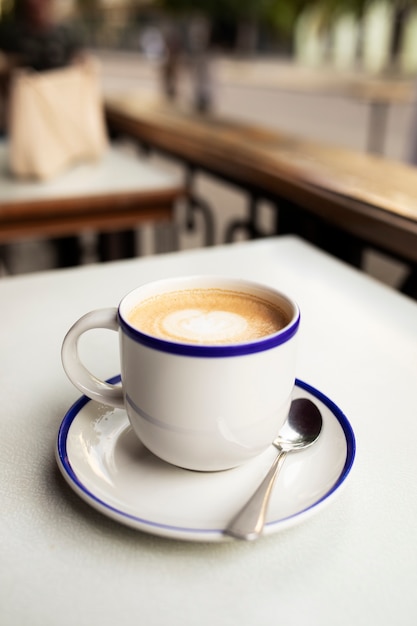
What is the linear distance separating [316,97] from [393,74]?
49.1 inches

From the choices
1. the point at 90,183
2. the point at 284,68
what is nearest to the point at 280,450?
the point at 90,183

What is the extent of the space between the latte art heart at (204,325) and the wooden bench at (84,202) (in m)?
0.81

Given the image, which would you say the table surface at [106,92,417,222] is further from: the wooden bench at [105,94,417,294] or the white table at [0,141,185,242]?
the white table at [0,141,185,242]

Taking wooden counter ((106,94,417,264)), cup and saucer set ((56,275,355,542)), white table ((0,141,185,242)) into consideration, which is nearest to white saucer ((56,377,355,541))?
cup and saucer set ((56,275,355,542))

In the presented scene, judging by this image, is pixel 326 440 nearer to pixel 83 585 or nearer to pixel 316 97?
pixel 83 585

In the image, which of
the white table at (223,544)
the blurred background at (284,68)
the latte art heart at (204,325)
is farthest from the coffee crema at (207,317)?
the blurred background at (284,68)

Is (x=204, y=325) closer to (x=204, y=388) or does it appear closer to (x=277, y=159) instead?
(x=204, y=388)

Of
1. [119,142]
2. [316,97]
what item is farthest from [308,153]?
[316,97]

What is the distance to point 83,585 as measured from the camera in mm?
332

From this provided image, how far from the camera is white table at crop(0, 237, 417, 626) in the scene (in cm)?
32

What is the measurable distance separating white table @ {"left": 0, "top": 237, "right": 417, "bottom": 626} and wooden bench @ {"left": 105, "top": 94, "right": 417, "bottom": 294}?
0.26 meters

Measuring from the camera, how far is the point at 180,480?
39 centimetres

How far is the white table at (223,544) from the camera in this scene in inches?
12.5

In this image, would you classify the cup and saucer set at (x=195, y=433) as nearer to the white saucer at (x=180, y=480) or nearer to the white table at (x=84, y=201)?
the white saucer at (x=180, y=480)
